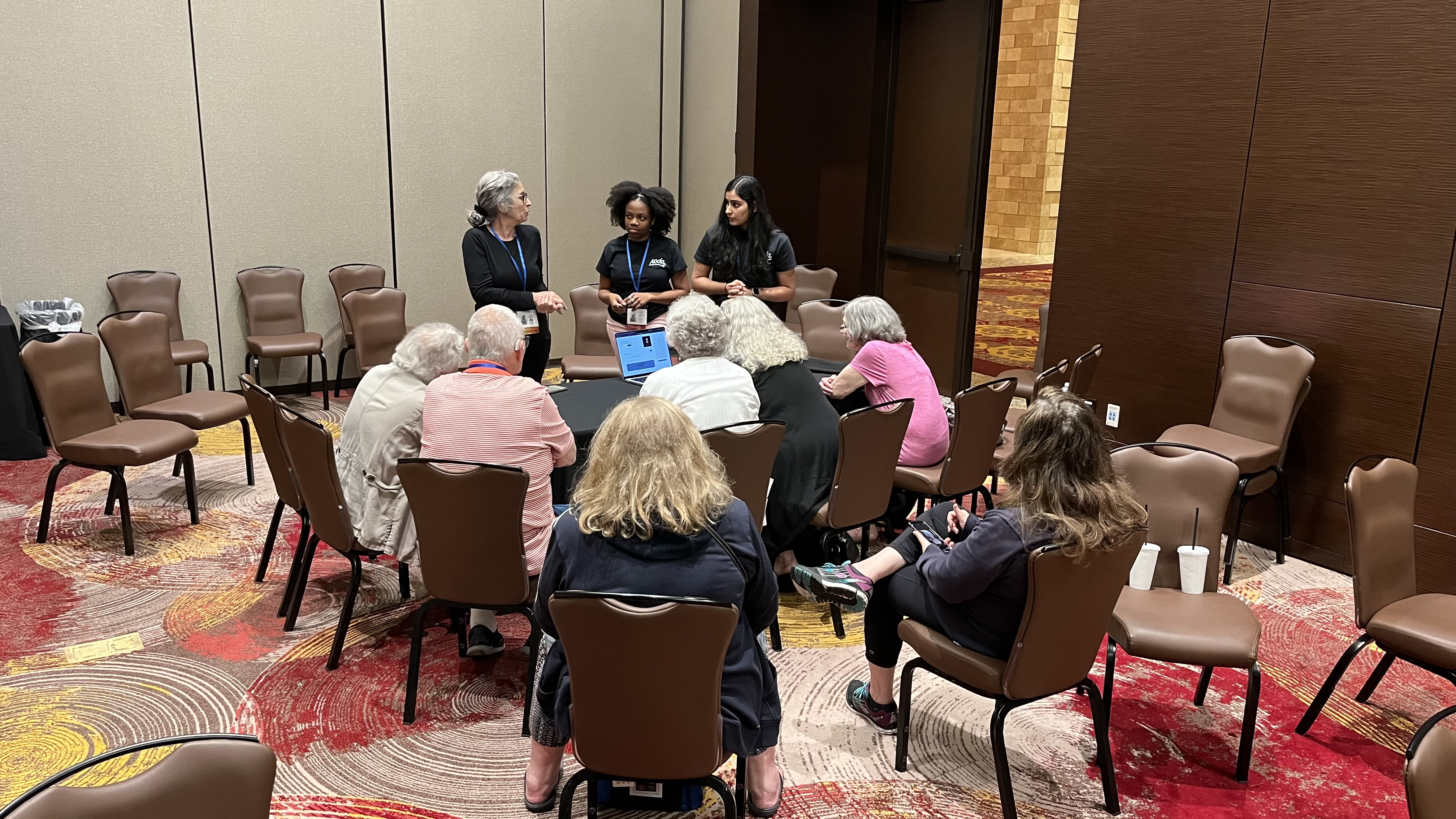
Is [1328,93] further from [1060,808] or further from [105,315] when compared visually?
[105,315]

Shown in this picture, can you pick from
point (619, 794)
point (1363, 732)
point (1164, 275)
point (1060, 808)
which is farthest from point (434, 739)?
point (1164, 275)

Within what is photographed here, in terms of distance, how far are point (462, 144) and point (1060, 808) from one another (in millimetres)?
6428

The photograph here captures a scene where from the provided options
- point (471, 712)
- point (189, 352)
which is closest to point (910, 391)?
point (471, 712)

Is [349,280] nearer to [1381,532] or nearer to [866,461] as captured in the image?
[866,461]

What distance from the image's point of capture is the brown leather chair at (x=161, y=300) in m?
6.62

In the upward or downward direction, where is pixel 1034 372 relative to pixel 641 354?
downward

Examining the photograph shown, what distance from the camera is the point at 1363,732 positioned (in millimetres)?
3570

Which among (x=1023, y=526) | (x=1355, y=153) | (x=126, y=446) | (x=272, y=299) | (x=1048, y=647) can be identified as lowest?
(x=126, y=446)

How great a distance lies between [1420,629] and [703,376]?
2524 millimetres

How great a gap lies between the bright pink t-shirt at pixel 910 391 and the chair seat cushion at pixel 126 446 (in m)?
3.23

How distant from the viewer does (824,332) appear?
624cm

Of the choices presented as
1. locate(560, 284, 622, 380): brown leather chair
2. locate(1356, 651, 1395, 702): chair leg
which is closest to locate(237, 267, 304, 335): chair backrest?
locate(560, 284, 622, 380): brown leather chair

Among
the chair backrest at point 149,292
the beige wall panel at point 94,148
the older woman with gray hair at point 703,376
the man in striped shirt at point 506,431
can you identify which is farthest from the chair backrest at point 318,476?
the beige wall panel at point 94,148

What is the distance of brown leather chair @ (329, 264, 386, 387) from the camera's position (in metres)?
7.35
